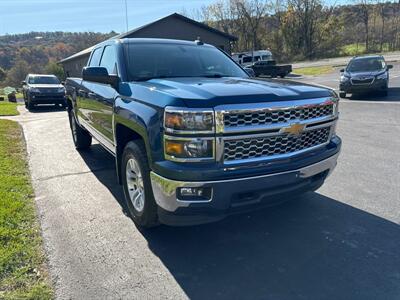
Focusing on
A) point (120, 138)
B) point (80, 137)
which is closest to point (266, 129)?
point (120, 138)

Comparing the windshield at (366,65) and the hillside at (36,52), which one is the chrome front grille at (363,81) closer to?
the windshield at (366,65)

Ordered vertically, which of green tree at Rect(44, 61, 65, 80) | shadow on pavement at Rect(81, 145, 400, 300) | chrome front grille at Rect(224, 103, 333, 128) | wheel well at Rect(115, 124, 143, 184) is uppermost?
green tree at Rect(44, 61, 65, 80)

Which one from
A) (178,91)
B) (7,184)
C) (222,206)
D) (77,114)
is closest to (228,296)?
(222,206)

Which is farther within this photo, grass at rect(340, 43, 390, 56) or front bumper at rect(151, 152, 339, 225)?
grass at rect(340, 43, 390, 56)

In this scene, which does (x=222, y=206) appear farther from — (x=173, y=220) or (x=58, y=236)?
(x=58, y=236)

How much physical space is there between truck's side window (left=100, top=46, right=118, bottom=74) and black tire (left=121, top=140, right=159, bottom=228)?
1.28 metres

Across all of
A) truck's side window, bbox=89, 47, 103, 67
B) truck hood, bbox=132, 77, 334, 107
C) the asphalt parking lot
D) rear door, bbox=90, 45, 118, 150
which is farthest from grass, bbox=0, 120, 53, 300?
truck's side window, bbox=89, 47, 103, 67

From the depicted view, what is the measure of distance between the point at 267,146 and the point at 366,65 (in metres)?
14.0

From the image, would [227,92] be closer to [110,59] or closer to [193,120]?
[193,120]

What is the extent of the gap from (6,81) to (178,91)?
85110mm

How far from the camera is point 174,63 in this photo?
4.64 m

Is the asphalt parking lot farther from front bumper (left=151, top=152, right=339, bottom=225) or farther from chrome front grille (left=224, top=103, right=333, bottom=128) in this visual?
chrome front grille (left=224, top=103, right=333, bottom=128)

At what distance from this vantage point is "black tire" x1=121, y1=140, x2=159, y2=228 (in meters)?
3.47

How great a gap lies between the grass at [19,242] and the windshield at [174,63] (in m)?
2.04
